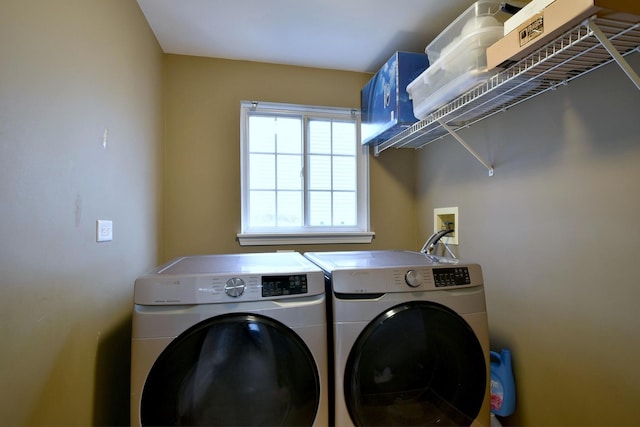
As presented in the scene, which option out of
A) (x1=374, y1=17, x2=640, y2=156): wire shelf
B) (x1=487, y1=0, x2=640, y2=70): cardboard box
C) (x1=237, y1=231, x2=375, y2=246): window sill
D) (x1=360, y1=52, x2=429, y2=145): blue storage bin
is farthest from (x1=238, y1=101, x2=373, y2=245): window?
(x1=487, y1=0, x2=640, y2=70): cardboard box

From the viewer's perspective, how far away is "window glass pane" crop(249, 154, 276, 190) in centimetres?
225

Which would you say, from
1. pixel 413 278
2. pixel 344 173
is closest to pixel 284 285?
pixel 413 278

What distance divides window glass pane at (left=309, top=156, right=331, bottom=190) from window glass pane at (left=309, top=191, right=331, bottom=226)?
5 cm

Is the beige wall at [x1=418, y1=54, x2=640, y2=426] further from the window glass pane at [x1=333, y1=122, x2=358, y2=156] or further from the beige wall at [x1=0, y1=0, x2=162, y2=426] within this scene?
the beige wall at [x1=0, y1=0, x2=162, y2=426]

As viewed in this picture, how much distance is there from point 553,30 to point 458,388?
1.25 meters

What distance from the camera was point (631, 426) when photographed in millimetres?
1047

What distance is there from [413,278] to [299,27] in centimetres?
157

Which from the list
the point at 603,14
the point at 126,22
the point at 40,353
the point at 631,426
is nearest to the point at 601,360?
the point at 631,426

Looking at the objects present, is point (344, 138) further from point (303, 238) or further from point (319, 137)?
point (303, 238)

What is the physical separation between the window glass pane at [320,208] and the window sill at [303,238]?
0.12m

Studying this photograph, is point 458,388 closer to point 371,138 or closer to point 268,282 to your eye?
point 268,282

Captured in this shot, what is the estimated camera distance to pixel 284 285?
3.56ft

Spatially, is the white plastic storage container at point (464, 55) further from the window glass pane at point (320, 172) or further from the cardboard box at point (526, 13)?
the window glass pane at point (320, 172)

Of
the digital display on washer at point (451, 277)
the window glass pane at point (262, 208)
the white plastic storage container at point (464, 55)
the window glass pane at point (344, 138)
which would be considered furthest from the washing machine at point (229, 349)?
the window glass pane at point (344, 138)
